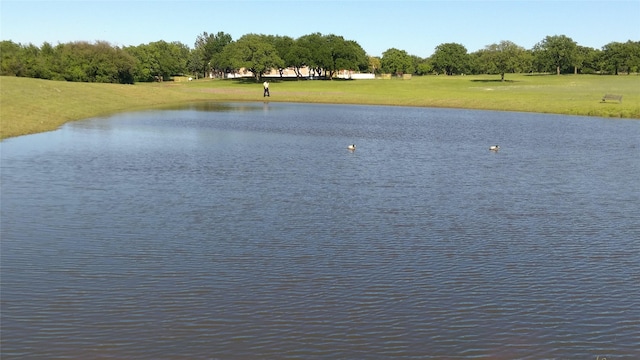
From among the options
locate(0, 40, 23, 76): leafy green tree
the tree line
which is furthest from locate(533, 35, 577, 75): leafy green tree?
locate(0, 40, 23, 76): leafy green tree

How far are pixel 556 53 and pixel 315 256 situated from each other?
182m

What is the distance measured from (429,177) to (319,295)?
17214mm

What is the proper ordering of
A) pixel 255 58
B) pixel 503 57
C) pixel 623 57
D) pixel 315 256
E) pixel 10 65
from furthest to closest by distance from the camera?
pixel 623 57 → pixel 255 58 → pixel 503 57 → pixel 10 65 → pixel 315 256

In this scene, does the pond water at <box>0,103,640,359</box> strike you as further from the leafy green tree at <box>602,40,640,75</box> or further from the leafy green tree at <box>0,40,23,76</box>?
the leafy green tree at <box>602,40,640,75</box>

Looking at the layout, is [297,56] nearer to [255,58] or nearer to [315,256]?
[255,58]

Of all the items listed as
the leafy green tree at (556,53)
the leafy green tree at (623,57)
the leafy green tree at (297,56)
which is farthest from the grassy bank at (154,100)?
the leafy green tree at (623,57)

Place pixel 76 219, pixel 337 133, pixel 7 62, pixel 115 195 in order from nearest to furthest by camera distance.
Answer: pixel 76 219, pixel 115 195, pixel 337 133, pixel 7 62

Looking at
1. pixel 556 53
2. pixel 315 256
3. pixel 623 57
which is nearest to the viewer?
pixel 315 256

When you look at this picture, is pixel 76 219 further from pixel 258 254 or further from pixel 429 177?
pixel 429 177

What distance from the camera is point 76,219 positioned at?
20.7 meters

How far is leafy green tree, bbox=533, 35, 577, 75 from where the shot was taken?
180m

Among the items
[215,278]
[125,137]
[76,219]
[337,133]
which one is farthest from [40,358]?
[337,133]

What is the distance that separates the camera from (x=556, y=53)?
18150 cm

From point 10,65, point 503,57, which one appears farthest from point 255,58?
point 10,65
